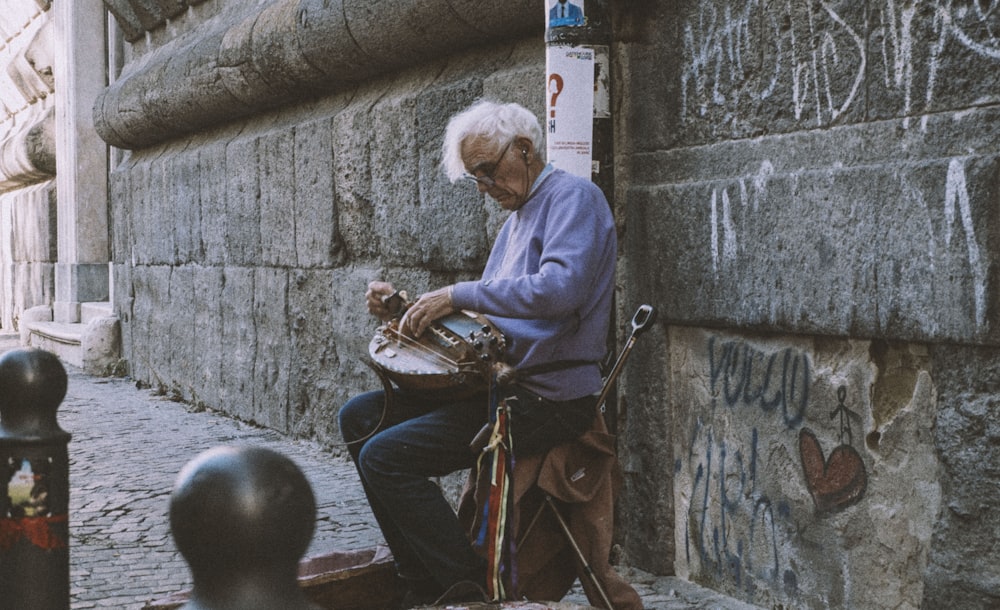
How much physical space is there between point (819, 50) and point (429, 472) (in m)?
1.56

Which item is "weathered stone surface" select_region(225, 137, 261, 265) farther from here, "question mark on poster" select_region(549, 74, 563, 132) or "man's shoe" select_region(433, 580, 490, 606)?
"man's shoe" select_region(433, 580, 490, 606)

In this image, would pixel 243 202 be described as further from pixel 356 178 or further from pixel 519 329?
Result: pixel 519 329

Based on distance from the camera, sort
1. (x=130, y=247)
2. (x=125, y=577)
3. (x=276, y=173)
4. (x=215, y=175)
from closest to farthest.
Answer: (x=125, y=577), (x=276, y=173), (x=215, y=175), (x=130, y=247)

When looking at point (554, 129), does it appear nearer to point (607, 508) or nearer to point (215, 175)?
point (607, 508)

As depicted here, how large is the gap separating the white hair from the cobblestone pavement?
38.9 inches

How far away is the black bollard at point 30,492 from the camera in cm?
187

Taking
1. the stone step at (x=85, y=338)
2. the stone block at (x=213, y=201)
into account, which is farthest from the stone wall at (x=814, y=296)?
the stone step at (x=85, y=338)

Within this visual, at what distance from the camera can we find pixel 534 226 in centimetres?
333

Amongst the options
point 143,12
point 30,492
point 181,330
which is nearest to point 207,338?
point 181,330

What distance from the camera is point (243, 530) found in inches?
41.8

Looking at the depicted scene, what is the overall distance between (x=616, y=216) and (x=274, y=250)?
355cm

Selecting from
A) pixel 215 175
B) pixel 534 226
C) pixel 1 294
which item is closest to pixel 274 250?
pixel 215 175

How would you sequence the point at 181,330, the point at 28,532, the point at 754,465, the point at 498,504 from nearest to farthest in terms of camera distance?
the point at 28,532, the point at 498,504, the point at 754,465, the point at 181,330

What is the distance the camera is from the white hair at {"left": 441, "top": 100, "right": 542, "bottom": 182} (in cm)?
336
